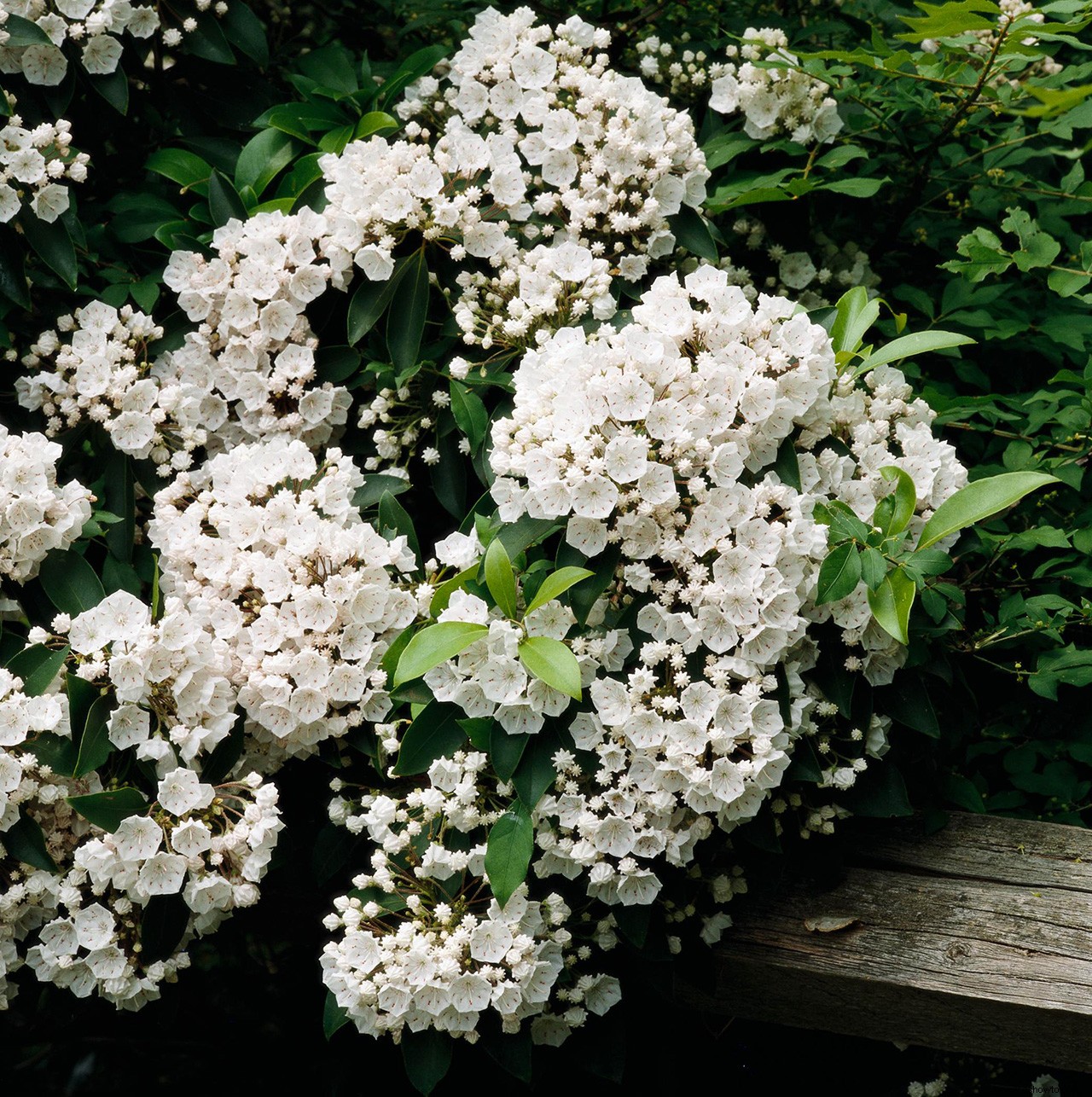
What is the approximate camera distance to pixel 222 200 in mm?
2713

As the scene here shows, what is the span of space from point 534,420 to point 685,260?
1.10 meters

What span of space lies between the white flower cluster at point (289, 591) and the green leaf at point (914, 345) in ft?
3.40

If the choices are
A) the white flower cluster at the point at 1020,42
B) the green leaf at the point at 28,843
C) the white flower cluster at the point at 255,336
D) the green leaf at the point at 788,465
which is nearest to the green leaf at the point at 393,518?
the white flower cluster at the point at 255,336

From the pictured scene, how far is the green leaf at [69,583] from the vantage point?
234cm

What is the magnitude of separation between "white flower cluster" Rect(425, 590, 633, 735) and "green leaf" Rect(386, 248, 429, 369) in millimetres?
704

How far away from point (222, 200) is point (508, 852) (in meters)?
1.68

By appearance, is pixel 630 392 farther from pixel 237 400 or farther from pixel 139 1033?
pixel 139 1033

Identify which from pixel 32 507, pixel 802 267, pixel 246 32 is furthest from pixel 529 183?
pixel 32 507

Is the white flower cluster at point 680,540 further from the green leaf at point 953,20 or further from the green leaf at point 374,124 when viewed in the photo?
the green leaf at point 374,124

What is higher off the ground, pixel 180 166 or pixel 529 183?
pixel 180 166

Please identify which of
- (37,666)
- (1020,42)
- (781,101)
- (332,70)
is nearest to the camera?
(37,666)

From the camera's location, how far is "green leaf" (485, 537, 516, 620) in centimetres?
204

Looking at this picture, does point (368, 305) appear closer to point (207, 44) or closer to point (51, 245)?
point (51, 245)

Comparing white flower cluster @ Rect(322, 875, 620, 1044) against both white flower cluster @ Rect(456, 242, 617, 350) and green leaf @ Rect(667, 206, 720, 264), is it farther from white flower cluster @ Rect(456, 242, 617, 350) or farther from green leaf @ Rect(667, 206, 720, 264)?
green leaf @ Rect(667, 206, 720, 264)
